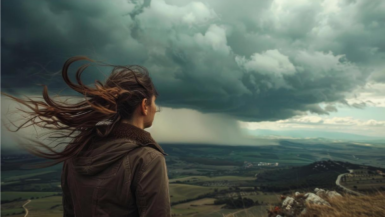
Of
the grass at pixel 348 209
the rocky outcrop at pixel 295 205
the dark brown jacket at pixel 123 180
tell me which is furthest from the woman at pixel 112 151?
the rocky outcrop at pixel 295 205

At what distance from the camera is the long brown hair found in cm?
228

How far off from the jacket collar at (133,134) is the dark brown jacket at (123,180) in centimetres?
1

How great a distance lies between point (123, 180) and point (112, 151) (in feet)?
0.79

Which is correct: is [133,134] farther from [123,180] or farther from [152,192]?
[152,192]

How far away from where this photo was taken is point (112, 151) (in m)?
2.01

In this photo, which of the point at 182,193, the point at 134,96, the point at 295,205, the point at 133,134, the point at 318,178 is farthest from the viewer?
the point at 182,193

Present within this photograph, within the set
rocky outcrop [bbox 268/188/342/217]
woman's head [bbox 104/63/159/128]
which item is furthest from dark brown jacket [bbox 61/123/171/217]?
rocky outcrop [bbox 268/188/342/217]

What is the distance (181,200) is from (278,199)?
5372 cm

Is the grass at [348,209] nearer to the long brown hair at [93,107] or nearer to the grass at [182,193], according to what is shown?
the long brown hair at [93,107]

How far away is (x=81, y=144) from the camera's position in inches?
88.4

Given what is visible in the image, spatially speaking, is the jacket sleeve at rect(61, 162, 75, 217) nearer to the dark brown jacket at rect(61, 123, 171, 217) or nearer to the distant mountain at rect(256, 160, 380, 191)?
the dark brown jacket at rect(61, 123, 171, 217)

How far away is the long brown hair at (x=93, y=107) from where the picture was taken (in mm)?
2283

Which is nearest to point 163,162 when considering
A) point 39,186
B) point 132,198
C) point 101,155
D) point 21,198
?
point 132,198

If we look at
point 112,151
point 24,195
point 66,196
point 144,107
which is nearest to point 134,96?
point 144,107
